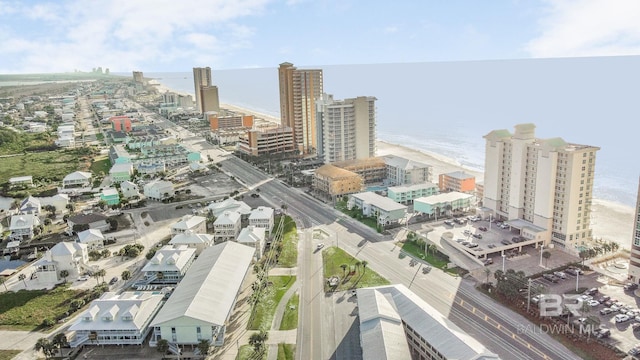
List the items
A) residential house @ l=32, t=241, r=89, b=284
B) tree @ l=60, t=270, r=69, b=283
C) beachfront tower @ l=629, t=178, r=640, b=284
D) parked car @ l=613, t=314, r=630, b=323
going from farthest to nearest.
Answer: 1. tree @ l=60, t=270, r=69, b=283
2. residential house @ l=32, t=241, r=89, b=284
3. beachfront tower @ l=629, t=178, r=640, b=284
4. parked car @ l=613, t=314, r=630, b=323

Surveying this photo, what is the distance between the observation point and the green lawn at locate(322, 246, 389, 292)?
38.2 meters

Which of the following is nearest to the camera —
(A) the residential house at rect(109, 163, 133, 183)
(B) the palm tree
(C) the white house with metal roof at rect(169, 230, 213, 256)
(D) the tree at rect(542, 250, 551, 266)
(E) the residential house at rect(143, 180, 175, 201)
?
(B) the palm tree

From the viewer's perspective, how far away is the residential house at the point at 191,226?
155ft

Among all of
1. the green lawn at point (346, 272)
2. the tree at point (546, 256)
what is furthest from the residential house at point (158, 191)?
the tree at point (546, 256)

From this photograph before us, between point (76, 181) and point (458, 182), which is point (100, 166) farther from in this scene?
point (458, 182)

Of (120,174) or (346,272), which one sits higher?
(120,174)

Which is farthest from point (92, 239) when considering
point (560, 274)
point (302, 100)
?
point (302, 100)

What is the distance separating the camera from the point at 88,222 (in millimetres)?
51781

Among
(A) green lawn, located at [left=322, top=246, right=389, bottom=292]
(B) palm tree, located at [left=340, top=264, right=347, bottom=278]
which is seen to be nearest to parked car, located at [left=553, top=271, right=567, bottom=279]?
(A) green lawn, located at [left=322, top=246, right=389, bottom=292]

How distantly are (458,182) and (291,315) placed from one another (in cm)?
3317

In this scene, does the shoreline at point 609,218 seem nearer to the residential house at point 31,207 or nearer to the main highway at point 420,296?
the main highway at point 420,296

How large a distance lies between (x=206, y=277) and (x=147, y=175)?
4565cm

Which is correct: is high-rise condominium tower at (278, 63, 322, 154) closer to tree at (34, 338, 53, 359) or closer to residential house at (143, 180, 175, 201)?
residential house at (143, 180, 175, 201)

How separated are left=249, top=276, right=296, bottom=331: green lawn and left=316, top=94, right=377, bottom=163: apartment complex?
37.6 metres
